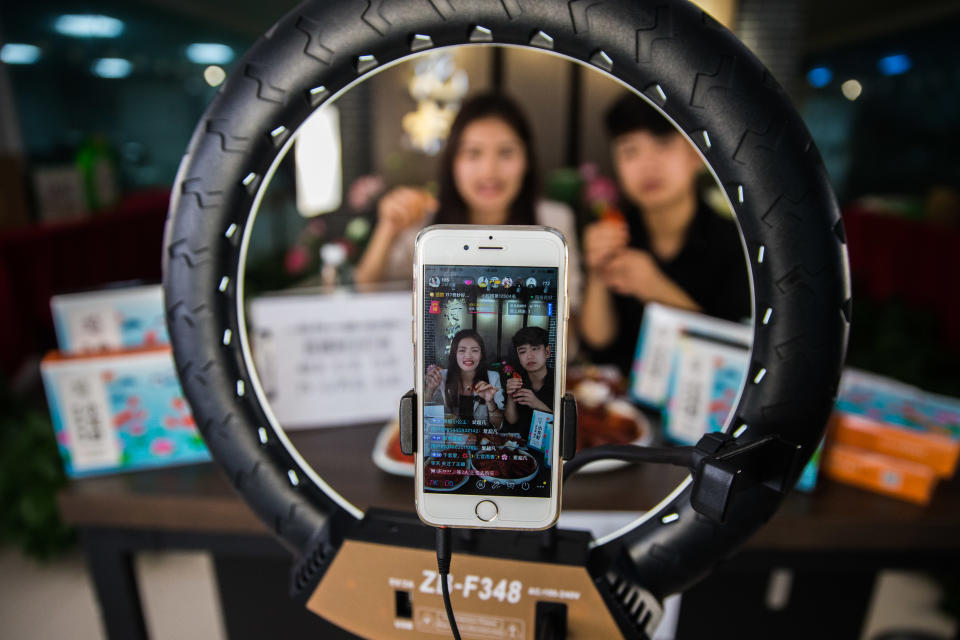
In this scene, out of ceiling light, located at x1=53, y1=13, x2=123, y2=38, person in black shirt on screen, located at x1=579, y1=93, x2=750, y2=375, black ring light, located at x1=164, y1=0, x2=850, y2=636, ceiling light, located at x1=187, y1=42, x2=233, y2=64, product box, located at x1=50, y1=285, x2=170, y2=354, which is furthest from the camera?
ceiling light, located at x1=187, y1=42, x2=233, y2=64

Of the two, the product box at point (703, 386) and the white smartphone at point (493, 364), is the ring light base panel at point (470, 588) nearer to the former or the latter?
the white smartphone at point (493, 364)

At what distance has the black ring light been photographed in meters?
0.28

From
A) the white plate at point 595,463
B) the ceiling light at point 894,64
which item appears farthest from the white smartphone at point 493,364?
the ceiling light at point 894,64

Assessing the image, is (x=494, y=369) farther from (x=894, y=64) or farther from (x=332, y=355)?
(x=894, y=64)

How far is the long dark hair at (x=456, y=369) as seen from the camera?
0.31 meters

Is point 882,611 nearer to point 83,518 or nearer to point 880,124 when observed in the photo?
point 83,518

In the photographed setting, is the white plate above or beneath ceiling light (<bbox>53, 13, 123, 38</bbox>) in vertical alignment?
beneath

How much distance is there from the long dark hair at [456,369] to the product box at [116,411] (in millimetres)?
680

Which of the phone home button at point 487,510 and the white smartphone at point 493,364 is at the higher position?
the white smartphone at point 493,364

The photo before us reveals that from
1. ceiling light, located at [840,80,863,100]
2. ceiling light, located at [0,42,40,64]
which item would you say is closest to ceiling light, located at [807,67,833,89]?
ceiling light, located at [840,80,863,100]

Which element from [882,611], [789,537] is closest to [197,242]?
[789,537]

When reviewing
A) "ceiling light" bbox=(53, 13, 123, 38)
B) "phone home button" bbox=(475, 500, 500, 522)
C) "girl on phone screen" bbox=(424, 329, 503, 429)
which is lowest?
"phone home button" bbox=(475, 500, 500, 522)

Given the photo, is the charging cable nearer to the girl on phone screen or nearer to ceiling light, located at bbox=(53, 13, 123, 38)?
the girl on phone screen

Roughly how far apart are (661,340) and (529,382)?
2.57ft
